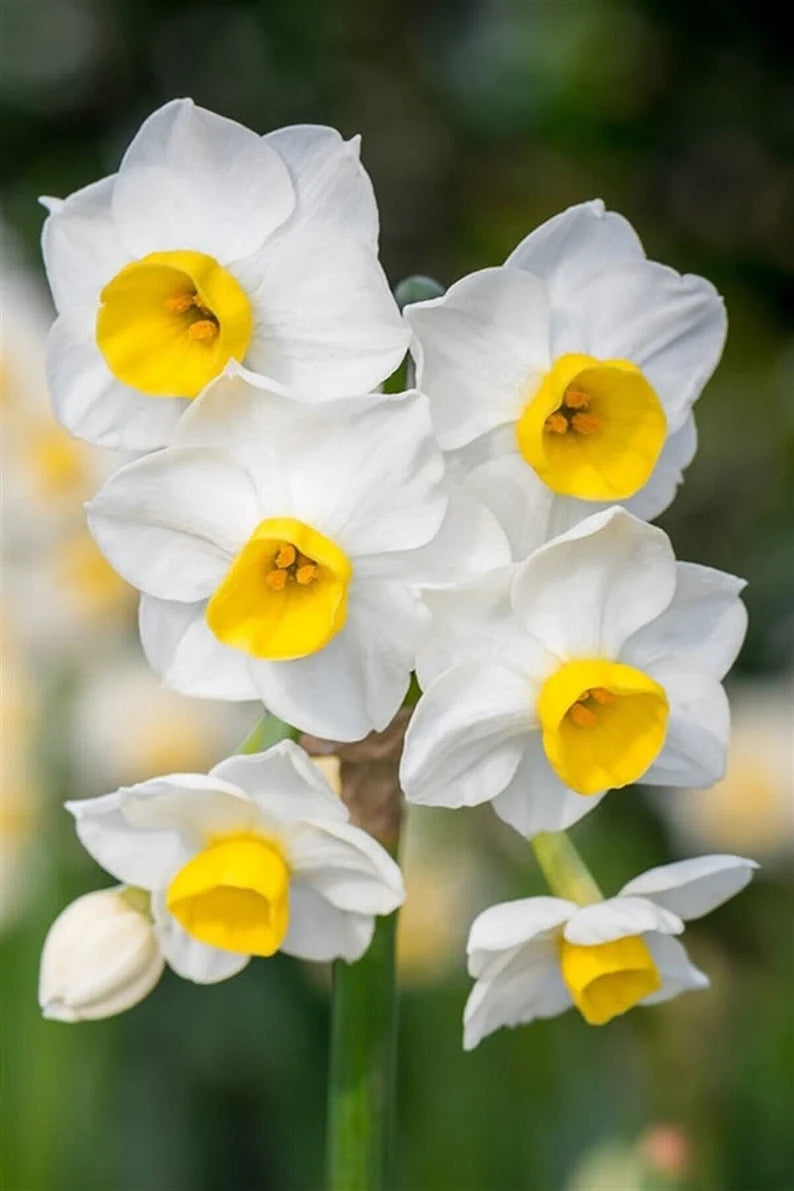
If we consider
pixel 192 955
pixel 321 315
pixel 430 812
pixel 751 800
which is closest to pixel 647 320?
pixel 321 315

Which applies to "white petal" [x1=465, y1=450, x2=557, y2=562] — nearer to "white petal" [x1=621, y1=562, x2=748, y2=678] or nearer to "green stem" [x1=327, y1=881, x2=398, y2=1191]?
"white petal" [x1=621, y1=562, x2=748, y2=678]

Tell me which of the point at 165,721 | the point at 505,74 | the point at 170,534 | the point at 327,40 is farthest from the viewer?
the point at 327,40

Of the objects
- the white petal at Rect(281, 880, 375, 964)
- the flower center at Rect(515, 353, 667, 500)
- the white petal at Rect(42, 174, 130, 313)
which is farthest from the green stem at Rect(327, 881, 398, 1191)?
the white petal at Rect(42, 174, 130, 313)

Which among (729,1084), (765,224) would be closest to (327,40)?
(765,224)

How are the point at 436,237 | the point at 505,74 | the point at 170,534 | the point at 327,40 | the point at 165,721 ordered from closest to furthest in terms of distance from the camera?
1. the point at 170,534
2. the point at 165,721
3. the point at 505,74
4. the point at 327,40
5. the point at 436,237

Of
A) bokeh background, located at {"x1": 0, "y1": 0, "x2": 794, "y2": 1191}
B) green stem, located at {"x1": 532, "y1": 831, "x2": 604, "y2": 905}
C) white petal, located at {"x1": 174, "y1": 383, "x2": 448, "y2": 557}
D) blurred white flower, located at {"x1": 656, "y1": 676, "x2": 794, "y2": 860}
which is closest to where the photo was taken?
Answer: white petal, located at {"x1": 174, "y1": 383, "x2": 448, "y2": 557}

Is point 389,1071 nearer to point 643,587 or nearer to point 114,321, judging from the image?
point 643,587
